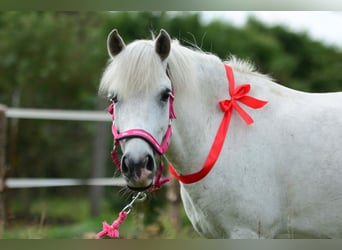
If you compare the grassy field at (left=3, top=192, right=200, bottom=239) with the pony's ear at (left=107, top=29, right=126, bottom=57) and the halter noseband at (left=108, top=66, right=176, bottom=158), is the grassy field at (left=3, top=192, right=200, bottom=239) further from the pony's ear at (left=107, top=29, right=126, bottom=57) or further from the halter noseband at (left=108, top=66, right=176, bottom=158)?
the pony's ear at (left=107, top=29, right=126, bottom=57)

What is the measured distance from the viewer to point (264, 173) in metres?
3.00

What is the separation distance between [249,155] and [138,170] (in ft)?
2.58

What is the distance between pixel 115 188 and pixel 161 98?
6562 mm

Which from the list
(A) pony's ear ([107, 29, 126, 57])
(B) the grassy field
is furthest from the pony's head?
(B) the grassy field

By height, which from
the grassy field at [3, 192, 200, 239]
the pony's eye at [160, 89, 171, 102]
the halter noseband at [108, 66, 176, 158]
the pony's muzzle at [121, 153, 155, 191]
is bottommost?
the grassy field at [3, 192, 200, 239]

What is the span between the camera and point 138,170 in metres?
2.52

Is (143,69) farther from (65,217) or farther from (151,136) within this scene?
(65,217)

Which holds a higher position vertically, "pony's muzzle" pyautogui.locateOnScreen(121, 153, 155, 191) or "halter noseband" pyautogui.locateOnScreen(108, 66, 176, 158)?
"halter noseband" pyautogui.locateOnScreen(108, 66, 176, 158)

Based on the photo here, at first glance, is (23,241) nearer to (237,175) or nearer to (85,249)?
(85,249)

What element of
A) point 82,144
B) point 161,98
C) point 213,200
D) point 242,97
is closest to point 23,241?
point 161,98

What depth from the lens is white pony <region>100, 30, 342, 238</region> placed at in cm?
296

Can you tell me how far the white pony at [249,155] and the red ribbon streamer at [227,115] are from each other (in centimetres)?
3

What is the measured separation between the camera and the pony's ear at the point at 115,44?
2883 mm

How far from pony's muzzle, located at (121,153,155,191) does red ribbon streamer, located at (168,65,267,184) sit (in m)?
0.50
